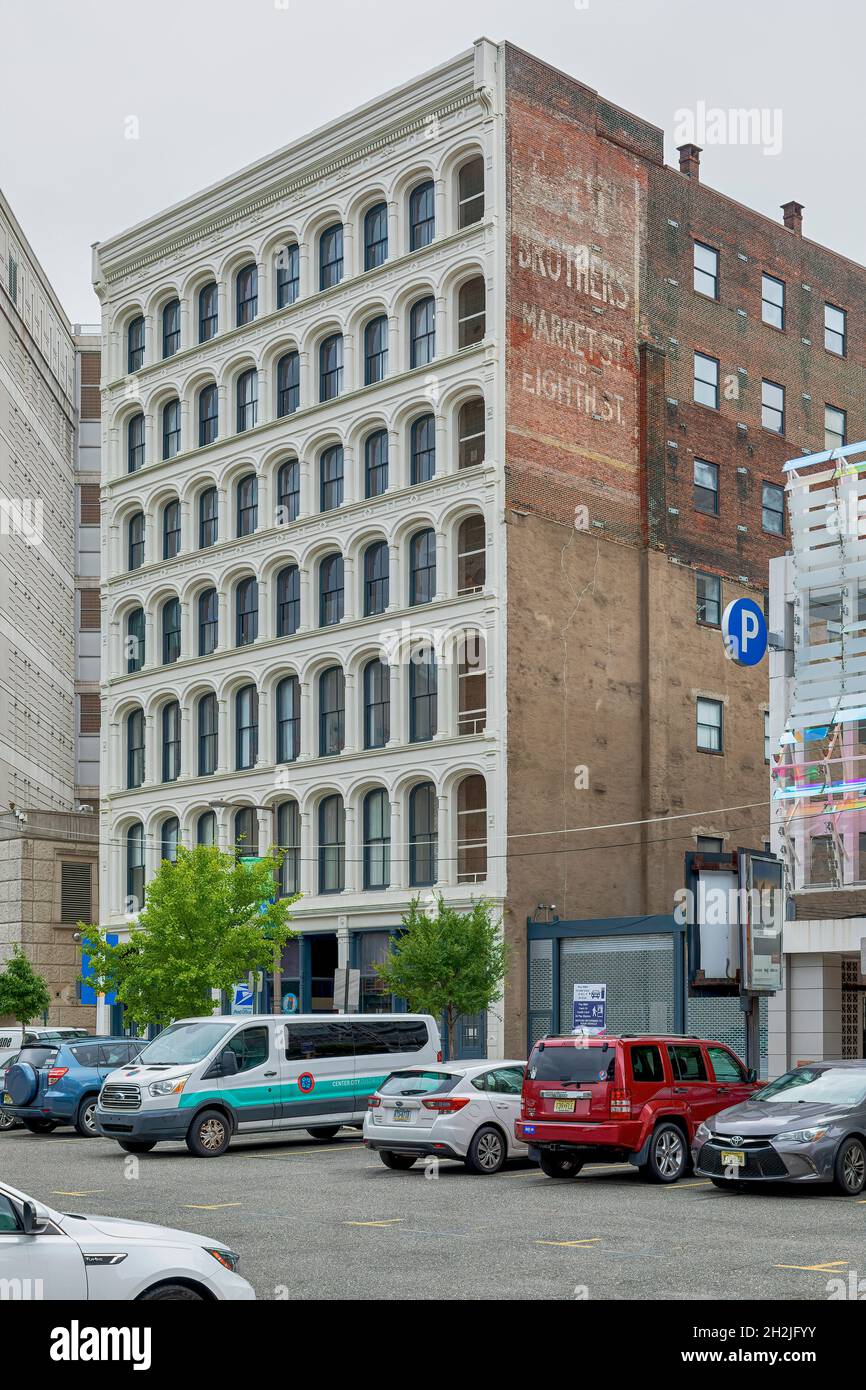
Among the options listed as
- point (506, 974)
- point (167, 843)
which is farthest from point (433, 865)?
point (167, 843)

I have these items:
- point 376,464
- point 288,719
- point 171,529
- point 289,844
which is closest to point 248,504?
point 171,529

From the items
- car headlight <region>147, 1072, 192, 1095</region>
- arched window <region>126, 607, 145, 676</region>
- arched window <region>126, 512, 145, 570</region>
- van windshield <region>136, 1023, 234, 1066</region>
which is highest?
arched window <region>126, 512, 145, 570</region>

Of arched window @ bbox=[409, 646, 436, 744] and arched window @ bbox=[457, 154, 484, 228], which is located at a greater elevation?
arched window @ bbox=[457, 154, 484, 228]

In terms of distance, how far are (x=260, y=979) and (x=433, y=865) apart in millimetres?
5803

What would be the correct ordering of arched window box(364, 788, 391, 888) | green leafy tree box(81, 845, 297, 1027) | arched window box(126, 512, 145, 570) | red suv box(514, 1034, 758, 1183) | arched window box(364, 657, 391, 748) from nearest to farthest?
red suv box(514, 1034, 758, 1183), green leafy tree box(81, 845, 297, 1027), arched window box(364, 788, 391, 888), arched window box(364, 657, 391, 748), arched window box(126, 512, 145, 570)

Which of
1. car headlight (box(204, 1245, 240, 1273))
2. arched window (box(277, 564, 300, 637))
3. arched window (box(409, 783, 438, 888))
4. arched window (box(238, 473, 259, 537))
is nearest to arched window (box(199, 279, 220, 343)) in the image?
arched window (box(238, 473, 259, 537))

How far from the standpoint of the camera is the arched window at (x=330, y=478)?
166 ft

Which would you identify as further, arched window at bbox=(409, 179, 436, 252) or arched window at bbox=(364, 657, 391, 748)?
arched window at bbox=(409, 179, 436, 252)

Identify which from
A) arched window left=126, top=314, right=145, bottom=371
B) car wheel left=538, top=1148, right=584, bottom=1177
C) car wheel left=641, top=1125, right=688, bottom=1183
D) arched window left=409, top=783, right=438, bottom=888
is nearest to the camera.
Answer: car wheel left=641, top=1125, right=688, bottom=1183

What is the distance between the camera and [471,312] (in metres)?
48.3

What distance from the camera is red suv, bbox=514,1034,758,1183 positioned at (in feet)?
69.9

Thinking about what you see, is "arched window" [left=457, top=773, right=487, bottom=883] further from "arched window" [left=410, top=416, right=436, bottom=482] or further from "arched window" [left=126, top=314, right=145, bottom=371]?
"arched window" [left=126, top=314, right=145, bottom=371]

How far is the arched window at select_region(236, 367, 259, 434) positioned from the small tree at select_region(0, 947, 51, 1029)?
17.4 meters

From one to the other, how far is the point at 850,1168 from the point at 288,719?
109ft
